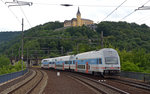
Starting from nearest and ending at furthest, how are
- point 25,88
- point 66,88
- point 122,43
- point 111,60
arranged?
point 66,88 < point 25,88 < point 111,60 < point 122,43

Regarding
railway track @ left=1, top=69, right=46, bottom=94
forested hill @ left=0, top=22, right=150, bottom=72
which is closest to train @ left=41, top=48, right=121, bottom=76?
forested hill @ left=0, top=22, right=150, bottom=72

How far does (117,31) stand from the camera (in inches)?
2569

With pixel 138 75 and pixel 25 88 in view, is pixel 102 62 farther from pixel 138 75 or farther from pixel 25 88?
pixel 25 88

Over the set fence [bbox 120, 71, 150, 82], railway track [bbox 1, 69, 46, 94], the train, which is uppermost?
the train

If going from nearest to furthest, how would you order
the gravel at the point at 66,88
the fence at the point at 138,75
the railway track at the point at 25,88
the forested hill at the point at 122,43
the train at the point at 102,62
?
the gravel at the point at 66,88 → the railway track at the point at 25,88 → the fence at the point at 138,75 → the train at the point at 102,62 → the forested hill at the point at 122,43

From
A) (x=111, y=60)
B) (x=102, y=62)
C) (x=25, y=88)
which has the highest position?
(x=111, y=60)

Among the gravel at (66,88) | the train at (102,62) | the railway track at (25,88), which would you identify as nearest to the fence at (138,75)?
the train at (102,62)

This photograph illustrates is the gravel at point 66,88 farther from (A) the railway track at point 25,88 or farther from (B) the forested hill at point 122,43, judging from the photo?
(B) the forested hill at point 122,43

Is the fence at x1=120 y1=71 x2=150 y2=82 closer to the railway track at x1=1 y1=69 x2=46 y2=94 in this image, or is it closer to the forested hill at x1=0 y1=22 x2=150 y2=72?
the forested hill at x1=0 y1=22 x2=150 y2=72

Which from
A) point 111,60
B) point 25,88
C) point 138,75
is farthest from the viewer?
point 111,60

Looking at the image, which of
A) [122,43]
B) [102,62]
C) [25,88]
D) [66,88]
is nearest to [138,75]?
[102,62]

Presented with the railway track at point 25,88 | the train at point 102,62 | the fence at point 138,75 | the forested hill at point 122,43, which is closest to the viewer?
the railway track at point 25,88

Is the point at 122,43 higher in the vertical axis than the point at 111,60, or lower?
higher

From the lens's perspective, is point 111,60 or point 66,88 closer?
point 66,88
